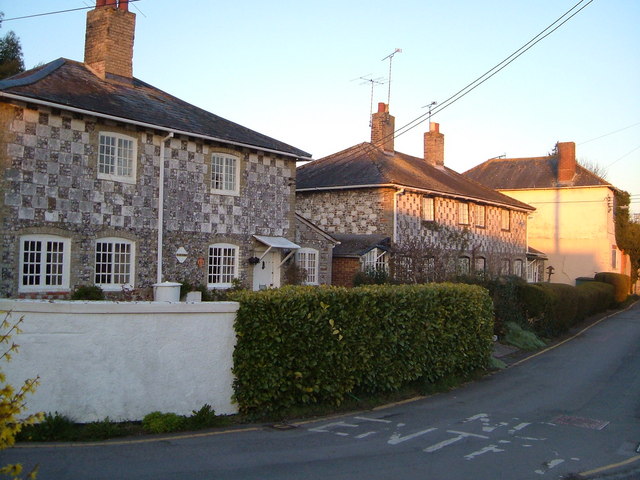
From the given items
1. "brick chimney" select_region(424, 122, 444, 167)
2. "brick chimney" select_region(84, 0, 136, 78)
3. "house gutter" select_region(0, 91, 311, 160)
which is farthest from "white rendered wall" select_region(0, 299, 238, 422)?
"brick chimney" select_region(424, 122, 444, 167)

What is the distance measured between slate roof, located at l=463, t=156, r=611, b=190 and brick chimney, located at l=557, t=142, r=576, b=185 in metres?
0.38

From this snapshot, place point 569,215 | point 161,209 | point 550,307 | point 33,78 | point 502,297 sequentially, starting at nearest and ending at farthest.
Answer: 1. point 33,78
2. point 161,209
3. point 502,297
4. point 550,307
5. point 569,215

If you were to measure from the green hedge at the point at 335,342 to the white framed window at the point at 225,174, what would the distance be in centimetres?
829

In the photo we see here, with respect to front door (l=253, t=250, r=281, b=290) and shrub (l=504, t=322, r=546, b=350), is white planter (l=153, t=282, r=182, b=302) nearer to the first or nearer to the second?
front door (l=253, t=250, r=281, b=290)

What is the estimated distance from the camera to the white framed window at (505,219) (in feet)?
113

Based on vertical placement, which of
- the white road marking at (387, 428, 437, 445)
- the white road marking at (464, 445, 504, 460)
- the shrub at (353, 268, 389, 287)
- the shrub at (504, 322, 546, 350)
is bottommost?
the white road marking at (464, 445, 504, 460)

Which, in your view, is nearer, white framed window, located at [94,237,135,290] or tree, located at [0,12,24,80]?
white framed window, located at [94,237,135,290]

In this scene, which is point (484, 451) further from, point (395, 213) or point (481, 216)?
point (481, 216)

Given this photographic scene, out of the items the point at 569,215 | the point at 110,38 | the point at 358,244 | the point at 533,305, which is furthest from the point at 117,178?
the point at 569,215

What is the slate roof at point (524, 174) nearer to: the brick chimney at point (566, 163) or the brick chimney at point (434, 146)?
the brick chimney at point (566, 163)

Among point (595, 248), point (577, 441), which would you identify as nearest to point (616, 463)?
point (577, 441)

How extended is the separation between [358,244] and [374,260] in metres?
0.88

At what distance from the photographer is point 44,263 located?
48.1 ft

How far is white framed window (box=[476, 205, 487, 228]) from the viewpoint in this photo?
31.9 m
